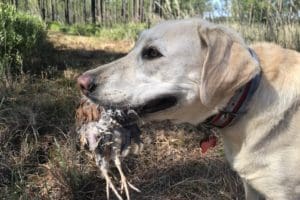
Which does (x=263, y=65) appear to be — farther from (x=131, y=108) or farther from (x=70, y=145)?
(x=70, y=145)

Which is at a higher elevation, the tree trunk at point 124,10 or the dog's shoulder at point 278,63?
the dog's shoulder at point 278,63

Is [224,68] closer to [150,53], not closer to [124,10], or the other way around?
[150,53]

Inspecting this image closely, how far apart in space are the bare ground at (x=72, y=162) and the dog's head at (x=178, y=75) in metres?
1.01

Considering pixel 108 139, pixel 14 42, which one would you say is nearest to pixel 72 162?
pixel 108 139

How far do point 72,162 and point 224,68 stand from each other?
1.53 metres

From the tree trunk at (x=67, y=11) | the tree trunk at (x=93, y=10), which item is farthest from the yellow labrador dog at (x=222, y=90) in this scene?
the tree trunk at (x=67, y=11)

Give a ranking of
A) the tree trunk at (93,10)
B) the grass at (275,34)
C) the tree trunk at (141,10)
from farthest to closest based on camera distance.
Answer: the tree trunk at (93,10) < the tree trunk at (141,10) < the grass at (275,34)

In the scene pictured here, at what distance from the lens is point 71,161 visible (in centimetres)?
348

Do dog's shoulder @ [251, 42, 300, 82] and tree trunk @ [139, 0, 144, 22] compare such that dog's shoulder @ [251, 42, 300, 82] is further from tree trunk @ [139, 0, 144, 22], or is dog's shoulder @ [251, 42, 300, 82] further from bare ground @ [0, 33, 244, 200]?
tree trunk @ [139, 0, 144, 22]

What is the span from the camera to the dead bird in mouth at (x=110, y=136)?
2.57 m

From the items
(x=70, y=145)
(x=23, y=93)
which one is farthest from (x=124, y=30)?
(x=70, y=145)

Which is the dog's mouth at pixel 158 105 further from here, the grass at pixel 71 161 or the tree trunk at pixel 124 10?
the tree trunk at pixel 124 10

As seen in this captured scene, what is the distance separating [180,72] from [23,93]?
265 centimetres

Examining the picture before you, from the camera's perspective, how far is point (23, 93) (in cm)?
479
